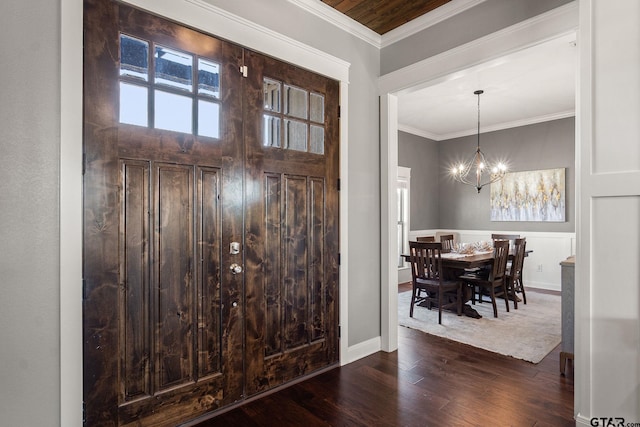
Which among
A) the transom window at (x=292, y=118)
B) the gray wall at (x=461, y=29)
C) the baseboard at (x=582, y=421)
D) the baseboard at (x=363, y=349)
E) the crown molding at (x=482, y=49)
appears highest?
the gray wall at (x=461, y=29)

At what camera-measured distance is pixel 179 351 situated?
6.93ft

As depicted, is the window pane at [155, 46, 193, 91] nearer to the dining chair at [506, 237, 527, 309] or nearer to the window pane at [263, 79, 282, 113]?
the window pane at [263, 79, 282, 113]

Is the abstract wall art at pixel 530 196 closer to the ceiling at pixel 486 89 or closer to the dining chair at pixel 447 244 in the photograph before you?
the ceiling at pixel 486 89

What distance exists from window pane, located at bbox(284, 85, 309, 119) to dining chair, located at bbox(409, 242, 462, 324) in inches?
93.6

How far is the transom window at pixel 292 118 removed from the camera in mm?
2553

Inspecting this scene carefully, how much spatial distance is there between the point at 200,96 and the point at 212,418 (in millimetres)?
2074

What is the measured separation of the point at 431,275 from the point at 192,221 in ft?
10.5

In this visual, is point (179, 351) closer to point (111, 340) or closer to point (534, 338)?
point (111, 340)

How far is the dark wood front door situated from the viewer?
6.06ft

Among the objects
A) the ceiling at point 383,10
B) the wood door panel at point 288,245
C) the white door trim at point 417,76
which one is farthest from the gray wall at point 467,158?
the wood door panel at point 288,245

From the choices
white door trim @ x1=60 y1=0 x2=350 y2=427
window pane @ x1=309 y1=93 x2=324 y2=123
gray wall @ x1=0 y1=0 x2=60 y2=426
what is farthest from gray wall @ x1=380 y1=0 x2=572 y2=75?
gray wall @ x1=0 y1=0 x2=60 y2=426

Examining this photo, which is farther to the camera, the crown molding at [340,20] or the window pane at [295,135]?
the crown molding at [340,20]

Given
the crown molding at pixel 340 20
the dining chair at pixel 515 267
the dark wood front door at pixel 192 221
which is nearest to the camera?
the dark wood front door at pixel 192 221

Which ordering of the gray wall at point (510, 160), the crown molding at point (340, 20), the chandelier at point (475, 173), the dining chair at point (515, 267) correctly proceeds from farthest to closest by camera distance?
the chandelier at point (475, 173) → the gray wall at point (510, 160) → the dining chair at point (515, 267) → the crown molding at point (340, 20)
